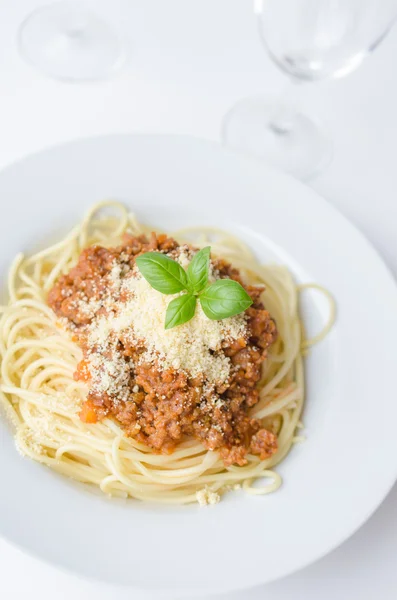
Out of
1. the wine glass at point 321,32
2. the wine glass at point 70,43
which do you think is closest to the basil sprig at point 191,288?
the wine glass at point 321,32

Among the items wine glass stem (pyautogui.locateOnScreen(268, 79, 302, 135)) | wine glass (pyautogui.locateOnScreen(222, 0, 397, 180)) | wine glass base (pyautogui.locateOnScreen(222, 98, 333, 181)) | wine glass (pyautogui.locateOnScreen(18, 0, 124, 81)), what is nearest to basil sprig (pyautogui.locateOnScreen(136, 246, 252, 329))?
wine glass (pyautogui.locateOnScreen(222, 0, 397, 180))

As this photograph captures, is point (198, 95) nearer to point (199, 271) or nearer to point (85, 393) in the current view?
point (199, 271)

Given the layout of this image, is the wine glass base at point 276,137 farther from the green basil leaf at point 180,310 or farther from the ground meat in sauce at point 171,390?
the green basil leaf at point 180,310

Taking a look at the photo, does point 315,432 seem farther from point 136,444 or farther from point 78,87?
point 78,87

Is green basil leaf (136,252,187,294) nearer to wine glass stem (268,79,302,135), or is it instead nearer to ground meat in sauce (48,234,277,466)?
ground meat in sauce (48,234,277,466)

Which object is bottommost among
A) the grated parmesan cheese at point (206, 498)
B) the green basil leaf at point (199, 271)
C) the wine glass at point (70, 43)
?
the grated parmesan cheese at point (206, 498)

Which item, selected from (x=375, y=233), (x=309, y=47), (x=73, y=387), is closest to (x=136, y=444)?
(x=73, y=387)

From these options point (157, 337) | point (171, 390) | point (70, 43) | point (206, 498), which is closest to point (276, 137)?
point (70, 43)
